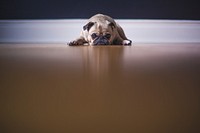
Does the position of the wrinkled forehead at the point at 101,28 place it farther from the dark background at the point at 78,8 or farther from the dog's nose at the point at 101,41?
the dark background at the point at 78,8

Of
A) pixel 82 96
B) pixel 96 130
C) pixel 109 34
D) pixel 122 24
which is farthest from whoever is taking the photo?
pixel 122 24

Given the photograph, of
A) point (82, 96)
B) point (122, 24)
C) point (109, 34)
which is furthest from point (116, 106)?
point (122, 24)

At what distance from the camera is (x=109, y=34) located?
2.57 m

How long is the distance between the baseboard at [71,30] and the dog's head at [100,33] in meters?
0.74

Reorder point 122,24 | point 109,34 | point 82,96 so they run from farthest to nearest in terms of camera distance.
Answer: point 122,24 < point 109,34 < point 82,96

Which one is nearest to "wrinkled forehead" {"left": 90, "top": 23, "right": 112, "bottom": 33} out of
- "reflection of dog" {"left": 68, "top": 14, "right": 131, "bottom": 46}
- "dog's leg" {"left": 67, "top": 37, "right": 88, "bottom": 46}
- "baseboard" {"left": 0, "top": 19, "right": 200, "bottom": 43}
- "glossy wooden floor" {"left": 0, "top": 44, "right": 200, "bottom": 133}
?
"reflection of dog" {"left": 68, "top": 14, "right": 131, "bottom": 46}

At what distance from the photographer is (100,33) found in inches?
100

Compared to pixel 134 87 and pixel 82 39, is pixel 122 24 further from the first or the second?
pixel 134 87

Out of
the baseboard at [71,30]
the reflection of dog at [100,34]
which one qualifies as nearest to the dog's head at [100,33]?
the reflection of dog at [100,34]

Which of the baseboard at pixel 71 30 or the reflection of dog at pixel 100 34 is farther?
the baseboard at pixel 71 30

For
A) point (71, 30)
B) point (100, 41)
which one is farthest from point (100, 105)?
point (71, 30)

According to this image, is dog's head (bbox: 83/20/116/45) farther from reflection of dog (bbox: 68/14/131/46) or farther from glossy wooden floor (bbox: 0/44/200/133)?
glossy wooden floor (bbox: 0/44/200/133)

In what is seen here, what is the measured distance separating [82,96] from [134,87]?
107mm

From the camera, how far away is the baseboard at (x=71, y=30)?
335 centimetres
